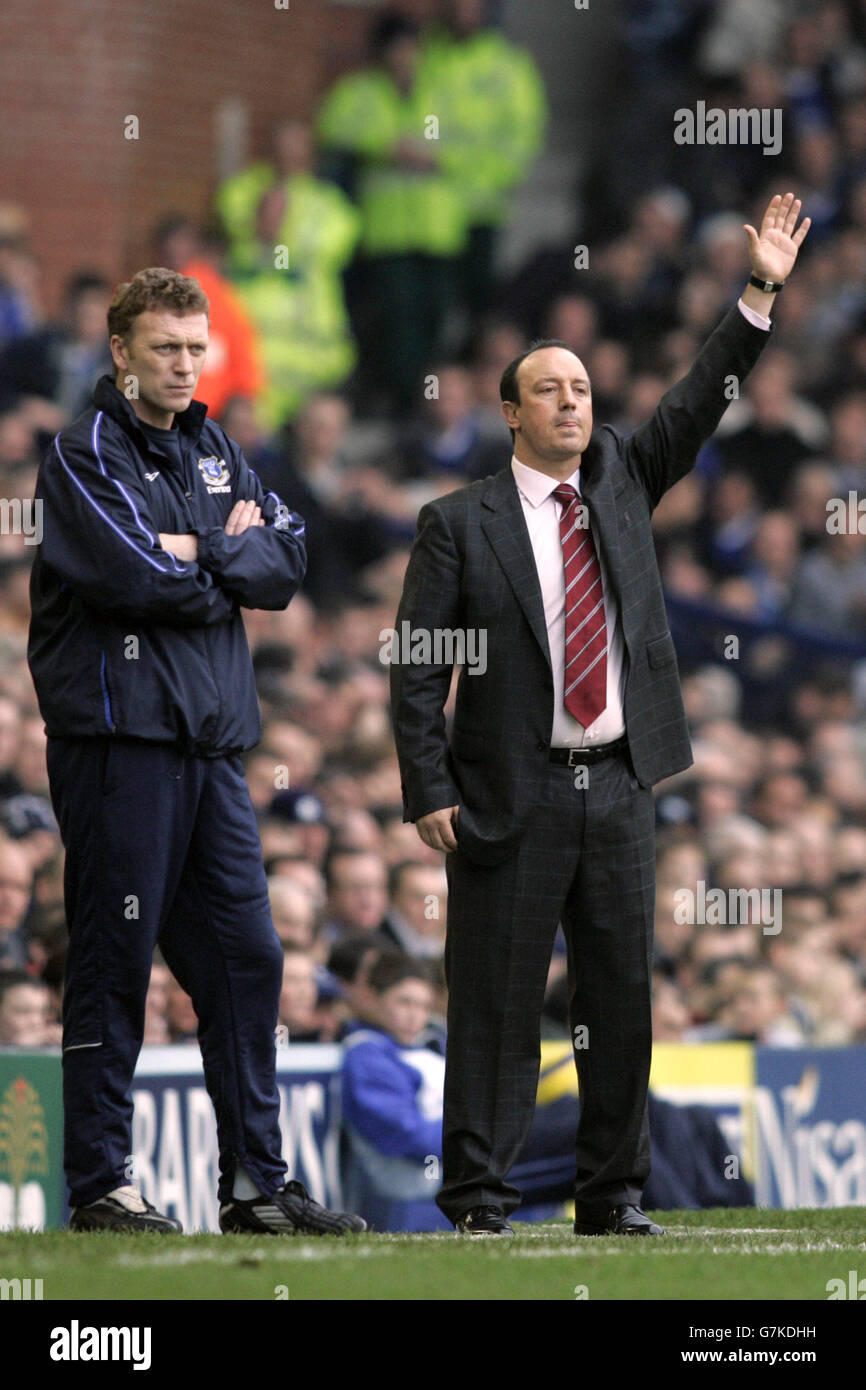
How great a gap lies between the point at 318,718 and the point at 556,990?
8.04 feet

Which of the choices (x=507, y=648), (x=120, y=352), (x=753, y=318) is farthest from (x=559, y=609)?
(x=120, y=352)

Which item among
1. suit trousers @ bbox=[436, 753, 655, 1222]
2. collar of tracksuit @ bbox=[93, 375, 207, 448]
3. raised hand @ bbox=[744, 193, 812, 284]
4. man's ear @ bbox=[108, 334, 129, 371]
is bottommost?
suit trousers @ bbox=[436, 753, 655, 1222]

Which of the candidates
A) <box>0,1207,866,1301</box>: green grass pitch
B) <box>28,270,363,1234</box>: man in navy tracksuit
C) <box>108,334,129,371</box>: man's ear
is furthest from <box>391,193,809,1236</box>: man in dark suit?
<box>108,334,129,371</box>: man's ear

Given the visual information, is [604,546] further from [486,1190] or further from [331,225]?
[331,225]

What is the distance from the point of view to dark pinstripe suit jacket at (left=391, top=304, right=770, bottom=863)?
18.5 feet

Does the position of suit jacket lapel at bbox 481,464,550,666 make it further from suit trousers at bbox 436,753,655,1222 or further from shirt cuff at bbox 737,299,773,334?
shirt cuff at bbox 737,299,773,334

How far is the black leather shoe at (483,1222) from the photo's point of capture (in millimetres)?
5592

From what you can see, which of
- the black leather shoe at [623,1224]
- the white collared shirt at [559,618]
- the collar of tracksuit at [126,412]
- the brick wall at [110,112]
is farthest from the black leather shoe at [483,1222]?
the brick wall at [110,112]

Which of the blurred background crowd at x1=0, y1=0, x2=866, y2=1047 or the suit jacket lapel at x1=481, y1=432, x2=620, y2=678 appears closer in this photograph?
the suit jacket lapel at x1=481, y1=432, x2=620, y2=678

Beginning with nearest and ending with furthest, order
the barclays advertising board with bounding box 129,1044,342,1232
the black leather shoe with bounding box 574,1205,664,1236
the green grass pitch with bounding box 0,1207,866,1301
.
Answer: the green grass pitch with bounding box 0,1207,866,1301 < the black leather shoe with bounding box 574,1205,664,1236 < the barclays advertising board with bounding box 129,1044,342,1232

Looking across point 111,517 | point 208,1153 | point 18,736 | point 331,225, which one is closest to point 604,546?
point 111,517

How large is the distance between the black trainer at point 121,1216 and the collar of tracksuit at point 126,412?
165cm

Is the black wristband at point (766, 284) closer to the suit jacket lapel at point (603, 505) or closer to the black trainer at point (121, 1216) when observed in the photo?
the suit jacket lapel at point (603, 505)

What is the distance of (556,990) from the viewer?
9180mm
